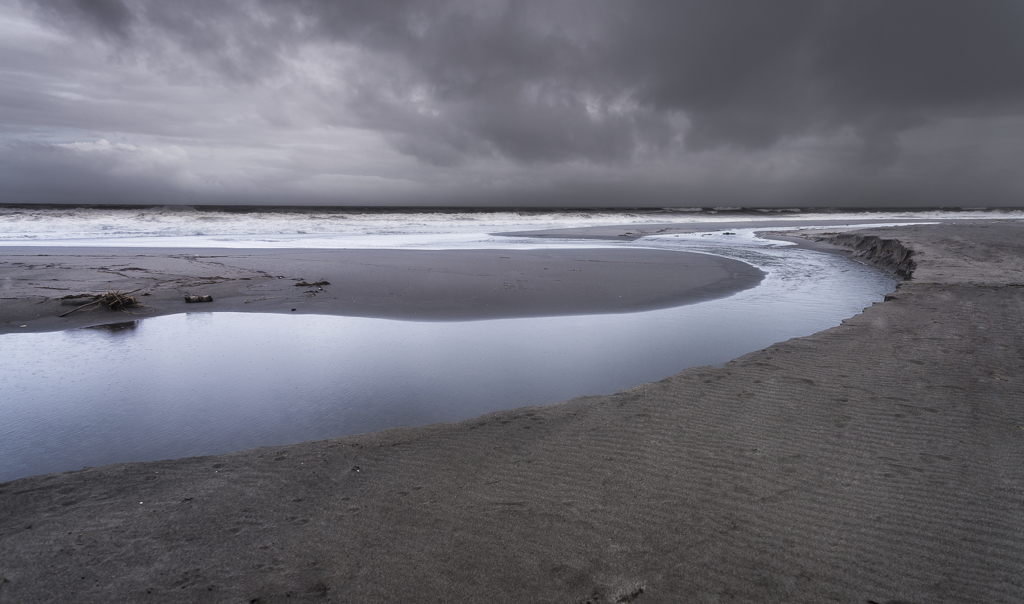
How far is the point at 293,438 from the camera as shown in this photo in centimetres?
338

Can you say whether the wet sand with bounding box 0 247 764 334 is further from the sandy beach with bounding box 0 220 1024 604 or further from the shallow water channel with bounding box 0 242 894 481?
the sandy beach with bounding box 0 220 1024 604

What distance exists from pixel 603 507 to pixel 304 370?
136 inches

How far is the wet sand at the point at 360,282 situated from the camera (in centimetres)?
747

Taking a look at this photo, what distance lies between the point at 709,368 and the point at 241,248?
15.3 meters

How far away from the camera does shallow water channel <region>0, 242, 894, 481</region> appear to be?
3471 mm

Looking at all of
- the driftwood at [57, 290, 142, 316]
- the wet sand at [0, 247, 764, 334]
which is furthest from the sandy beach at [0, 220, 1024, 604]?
the driftwood at [57, 290, 142, 316]

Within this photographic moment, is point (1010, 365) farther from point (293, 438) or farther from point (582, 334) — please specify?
point (293, 438)

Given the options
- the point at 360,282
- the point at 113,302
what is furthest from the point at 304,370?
the point at 360,282

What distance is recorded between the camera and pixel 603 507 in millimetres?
2434

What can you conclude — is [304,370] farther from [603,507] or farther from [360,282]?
[360,282]

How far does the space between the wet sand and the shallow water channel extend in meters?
0.69

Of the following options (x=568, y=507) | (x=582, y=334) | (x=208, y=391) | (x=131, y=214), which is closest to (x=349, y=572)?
(x=568, y=507)

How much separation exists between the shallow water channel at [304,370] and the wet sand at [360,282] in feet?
2.25

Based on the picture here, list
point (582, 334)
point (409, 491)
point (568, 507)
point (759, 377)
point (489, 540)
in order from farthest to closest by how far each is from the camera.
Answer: point (582, 334)
point (759, 377)
point (409, 491)
point (568, 507)
point (489, 540)
